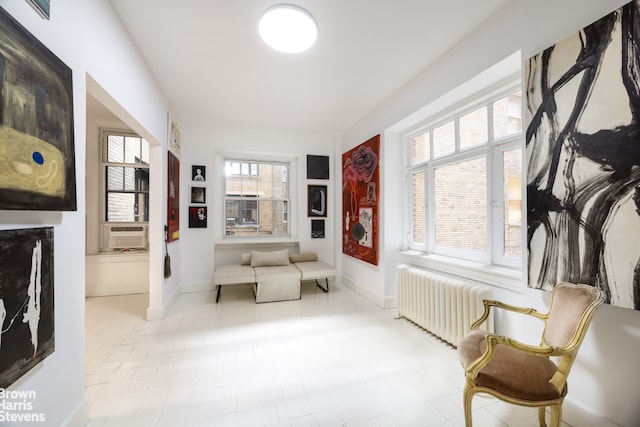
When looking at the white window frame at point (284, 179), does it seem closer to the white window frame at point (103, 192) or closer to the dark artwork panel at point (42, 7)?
the white window frame at point (103, 192)

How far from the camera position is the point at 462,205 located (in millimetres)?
2768

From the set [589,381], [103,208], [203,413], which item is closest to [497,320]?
[589,381]

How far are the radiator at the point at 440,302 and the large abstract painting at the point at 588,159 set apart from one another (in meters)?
0.60

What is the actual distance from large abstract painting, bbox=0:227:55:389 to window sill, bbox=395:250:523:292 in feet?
9.88

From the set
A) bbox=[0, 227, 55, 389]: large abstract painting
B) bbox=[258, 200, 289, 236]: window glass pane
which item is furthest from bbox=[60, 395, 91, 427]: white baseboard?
bbox=[258, 200, 289, 236]: window glass pane

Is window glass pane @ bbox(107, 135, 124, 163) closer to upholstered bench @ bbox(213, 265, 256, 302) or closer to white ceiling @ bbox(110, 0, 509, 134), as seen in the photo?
white ceiling @ bbox(110, 0, 509, 134)

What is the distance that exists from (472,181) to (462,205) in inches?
11.0

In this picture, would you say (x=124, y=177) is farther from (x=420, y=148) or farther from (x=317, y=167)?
(x=420, y=148)

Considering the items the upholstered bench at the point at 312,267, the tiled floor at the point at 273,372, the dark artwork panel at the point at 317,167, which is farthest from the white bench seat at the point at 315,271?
the dark artwork panel at the point at 317,167

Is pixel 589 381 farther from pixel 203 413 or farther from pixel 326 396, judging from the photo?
pixel 203 413

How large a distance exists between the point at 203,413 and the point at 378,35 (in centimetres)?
327

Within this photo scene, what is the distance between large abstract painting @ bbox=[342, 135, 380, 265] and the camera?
3742 millimetres

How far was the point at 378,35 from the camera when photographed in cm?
222

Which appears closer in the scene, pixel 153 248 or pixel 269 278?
Result: pixel 153 248
